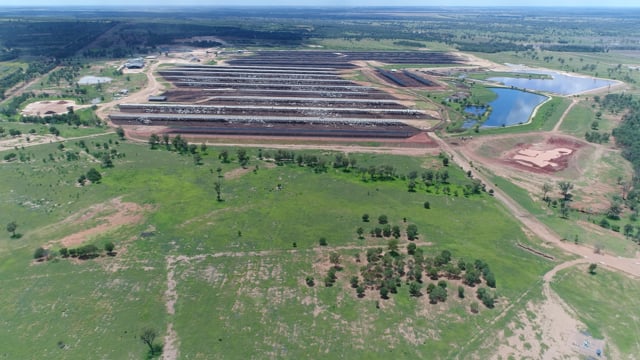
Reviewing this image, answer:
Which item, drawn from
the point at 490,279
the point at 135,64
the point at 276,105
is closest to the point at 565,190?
the point at 490,279

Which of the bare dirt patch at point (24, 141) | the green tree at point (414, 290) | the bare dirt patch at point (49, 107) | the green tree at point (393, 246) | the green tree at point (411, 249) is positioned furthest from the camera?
the bare dirt patch at point (49, 107)

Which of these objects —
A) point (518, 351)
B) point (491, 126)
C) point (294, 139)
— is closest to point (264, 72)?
point (294, 139)

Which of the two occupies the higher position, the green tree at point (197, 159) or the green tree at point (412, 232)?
the green tree at point (197, 159)

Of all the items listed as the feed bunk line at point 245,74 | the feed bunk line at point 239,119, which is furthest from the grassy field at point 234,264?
the feed bunk line at point 245,74

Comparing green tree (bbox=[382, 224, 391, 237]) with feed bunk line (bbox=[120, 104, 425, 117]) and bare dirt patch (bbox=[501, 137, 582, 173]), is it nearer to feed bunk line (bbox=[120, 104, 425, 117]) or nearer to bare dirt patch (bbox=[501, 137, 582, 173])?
bare dirt patch (bbox=[501, 137, 582, 173])

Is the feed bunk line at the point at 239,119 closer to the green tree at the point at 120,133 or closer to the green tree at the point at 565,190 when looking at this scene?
the green tree at the point at 120,133

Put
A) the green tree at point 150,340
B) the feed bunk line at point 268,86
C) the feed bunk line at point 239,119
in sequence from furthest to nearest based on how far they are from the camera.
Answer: the feed bunk line at point 268,86
the feed bunk line at point 239,119
the green tree at point 150,340

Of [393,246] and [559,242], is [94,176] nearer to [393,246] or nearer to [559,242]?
[393,246]
